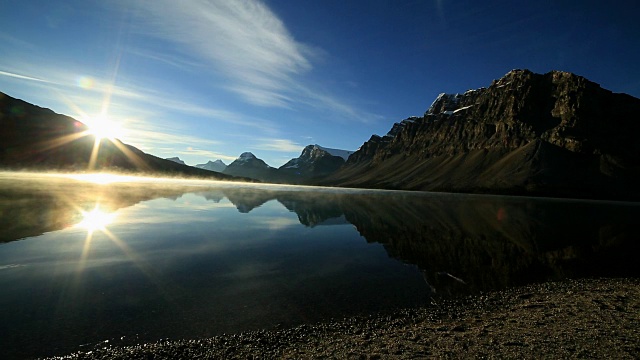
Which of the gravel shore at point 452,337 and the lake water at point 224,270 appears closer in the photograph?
the gravel shore at point 452,337

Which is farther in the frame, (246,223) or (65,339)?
(246,223)

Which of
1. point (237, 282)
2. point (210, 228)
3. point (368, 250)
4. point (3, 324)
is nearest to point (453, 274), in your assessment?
point (368, 250)

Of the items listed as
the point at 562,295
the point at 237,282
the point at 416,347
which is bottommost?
the point at 237,282

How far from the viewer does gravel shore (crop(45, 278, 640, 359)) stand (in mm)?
12602

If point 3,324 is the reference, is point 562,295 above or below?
above

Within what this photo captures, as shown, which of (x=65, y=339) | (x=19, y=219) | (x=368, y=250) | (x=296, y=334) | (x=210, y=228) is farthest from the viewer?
(x=210, y=228)

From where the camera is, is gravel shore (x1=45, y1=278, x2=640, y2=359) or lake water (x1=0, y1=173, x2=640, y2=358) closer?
gravel shore (x1=45, y1=278, x2=640, y2=359)

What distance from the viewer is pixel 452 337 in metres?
14.2

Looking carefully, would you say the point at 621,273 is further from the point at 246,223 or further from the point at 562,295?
the point at 246,223

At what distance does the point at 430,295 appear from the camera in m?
20.9

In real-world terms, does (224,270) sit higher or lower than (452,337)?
lower

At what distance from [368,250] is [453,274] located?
10223 mm

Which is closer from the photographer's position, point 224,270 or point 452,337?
point 452,337

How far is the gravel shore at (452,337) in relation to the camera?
12602 millimetres
